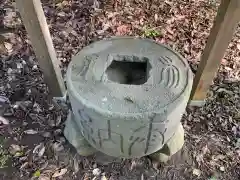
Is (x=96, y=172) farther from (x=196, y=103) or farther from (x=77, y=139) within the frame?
(x=196, y=103)

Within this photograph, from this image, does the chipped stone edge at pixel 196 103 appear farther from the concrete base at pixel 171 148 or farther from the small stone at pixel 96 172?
the small stone at pixel 96 172

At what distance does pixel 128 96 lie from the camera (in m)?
1.96

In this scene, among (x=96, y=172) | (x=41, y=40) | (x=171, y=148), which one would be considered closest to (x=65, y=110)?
(x=96, y=172)

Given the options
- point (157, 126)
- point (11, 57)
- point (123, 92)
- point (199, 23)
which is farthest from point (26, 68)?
point (199, 23)

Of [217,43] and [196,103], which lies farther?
[196,103]

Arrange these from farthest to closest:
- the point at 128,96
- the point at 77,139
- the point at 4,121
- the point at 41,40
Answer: the point at 4,121 < the point at 77,139 < the point at 41,40 < the point at 128,96

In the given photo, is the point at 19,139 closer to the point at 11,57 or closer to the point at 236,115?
the point at 11,57

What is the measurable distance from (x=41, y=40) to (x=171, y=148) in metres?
1.28

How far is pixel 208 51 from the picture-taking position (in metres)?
2.42

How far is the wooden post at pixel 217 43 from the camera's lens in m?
2.11

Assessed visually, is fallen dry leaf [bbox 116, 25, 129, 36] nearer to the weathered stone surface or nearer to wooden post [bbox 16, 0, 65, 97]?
wooden post [bbox 16, 0, 65, 97]

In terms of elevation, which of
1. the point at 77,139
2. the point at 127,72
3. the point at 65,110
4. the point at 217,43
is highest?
the point at 217,43

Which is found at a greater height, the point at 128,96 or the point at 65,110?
the point at 128,96

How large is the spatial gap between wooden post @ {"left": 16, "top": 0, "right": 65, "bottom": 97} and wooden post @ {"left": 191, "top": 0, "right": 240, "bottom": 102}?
1190 millimetres
